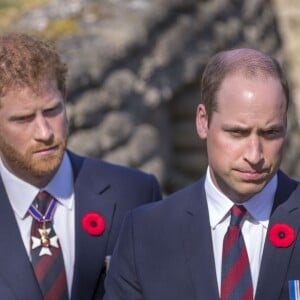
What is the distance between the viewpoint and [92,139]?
5812 millimetres

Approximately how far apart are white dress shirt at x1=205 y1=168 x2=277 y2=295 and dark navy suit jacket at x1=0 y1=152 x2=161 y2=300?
0.66 metres

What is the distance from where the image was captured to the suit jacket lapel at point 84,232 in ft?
12.1

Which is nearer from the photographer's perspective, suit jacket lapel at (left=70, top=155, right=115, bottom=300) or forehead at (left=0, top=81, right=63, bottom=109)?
forehead at (left=0, top=81, right=63, bottom=109)

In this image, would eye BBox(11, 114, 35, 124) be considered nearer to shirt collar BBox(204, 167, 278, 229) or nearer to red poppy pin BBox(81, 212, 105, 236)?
red poppy pin BBox(81, 212, 105, 236)

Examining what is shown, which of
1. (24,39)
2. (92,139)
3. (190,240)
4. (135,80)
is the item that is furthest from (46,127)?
(135,80)

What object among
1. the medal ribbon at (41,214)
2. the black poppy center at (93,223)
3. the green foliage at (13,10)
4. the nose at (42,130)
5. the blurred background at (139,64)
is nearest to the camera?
the nose at (42,130)

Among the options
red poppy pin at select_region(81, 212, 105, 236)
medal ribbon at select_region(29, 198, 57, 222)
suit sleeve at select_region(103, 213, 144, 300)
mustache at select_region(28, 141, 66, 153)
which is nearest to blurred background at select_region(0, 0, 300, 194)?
red poppy pin at select_region(81, 212, 105, 236)

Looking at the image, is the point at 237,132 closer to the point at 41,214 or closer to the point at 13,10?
the point at 41,214

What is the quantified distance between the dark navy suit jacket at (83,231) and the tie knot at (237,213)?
723 millimetres

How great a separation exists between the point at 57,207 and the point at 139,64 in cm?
256

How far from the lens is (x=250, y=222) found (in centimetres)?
319

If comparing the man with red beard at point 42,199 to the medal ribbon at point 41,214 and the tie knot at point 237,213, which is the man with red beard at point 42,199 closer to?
the medal ribbon at point 41,214

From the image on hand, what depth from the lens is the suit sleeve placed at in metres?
3.21

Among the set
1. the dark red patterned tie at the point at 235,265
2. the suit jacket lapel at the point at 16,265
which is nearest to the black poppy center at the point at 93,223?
the suit jacket lapel at the point at 16,265
